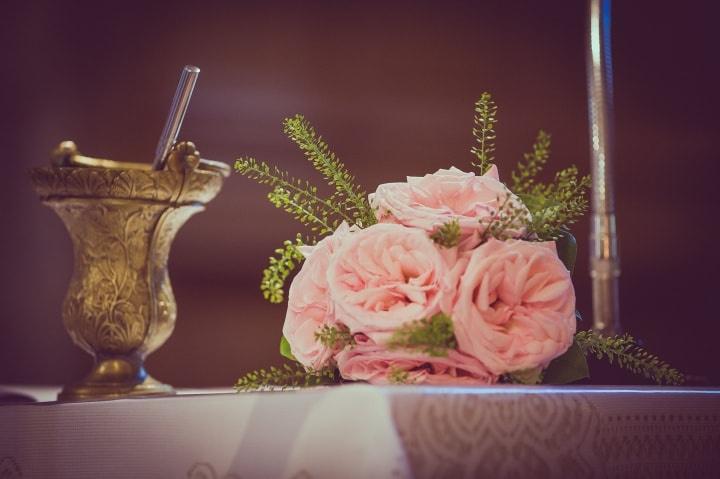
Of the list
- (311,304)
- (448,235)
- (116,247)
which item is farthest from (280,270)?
(116,247)

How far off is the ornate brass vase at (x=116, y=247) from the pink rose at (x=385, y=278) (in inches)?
14.3

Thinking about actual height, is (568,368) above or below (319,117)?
below

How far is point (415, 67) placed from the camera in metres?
2.10

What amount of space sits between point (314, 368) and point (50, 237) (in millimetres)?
1448

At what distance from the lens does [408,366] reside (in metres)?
0.65

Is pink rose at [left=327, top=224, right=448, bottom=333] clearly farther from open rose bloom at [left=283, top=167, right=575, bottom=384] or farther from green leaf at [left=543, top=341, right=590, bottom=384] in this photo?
green leaf at [left=543, top=341, right=590, bottom=384]

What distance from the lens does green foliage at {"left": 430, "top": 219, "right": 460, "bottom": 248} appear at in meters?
0.67

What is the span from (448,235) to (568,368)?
137mm

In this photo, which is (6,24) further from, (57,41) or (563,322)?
(563,322)

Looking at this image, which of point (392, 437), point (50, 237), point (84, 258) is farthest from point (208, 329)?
point (392, 437)

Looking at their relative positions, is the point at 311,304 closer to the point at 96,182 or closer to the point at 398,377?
the point at 398,377

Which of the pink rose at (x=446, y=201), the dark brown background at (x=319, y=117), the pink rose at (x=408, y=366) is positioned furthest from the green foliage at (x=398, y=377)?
the dark brown background at (x=319, y=117)

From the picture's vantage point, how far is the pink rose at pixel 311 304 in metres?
0.71

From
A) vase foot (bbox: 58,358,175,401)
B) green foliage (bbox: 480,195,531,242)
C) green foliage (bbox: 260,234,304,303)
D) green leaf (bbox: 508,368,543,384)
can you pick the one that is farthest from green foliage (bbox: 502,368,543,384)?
vase foot (bbox: 58,358,175,401)
